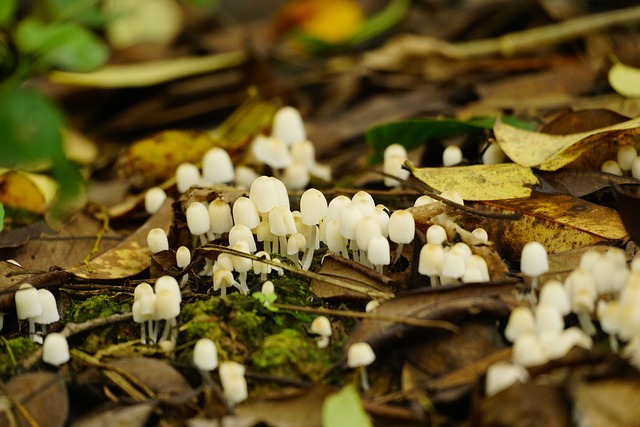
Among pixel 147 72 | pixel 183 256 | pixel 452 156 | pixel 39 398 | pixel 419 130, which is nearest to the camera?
pixel 39 398

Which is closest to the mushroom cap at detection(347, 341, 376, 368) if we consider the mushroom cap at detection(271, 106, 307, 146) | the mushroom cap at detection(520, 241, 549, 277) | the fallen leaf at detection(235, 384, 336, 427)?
the fallen leaf at detection(235, 384, 336, 427)

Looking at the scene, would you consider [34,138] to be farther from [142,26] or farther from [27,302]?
[142,26]

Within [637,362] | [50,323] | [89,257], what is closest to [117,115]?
[89,257]

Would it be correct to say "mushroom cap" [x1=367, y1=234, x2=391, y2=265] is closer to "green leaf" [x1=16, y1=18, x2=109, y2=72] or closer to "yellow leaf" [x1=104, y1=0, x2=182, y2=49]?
"green leaf" [x1=16, y1=18, x2=109, y2=72]

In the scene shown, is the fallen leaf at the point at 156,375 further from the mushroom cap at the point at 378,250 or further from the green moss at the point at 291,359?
the mushroom cap at the point at 378,250

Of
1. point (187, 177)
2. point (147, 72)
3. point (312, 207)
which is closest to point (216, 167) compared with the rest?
point (187, 177)

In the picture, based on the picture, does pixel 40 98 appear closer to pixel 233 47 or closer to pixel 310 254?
pixel 310 254

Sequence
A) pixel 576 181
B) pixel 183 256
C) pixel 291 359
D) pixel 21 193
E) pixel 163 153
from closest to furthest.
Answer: pixel 291 359
pixel 183 256
pixel 576 181
pixel 21 193
pixel 163 153
